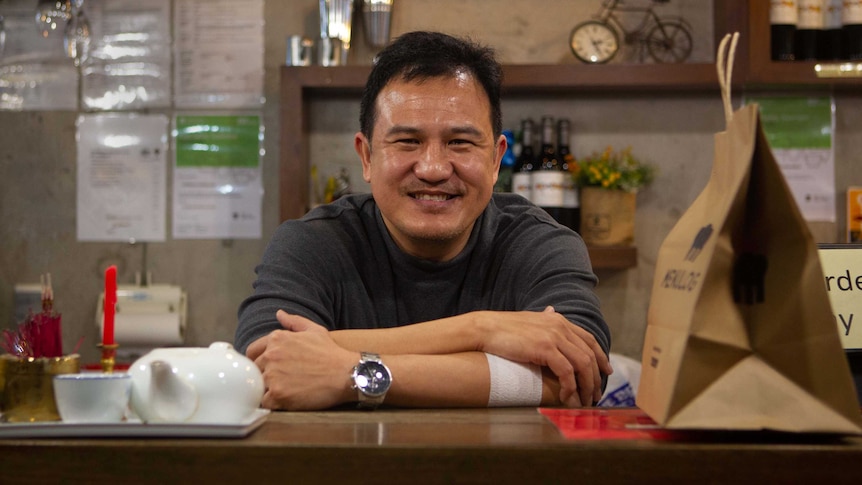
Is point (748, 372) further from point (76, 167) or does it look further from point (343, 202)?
point (76, 167)

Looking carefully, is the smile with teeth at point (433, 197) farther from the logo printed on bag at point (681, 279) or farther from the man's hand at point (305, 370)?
the logo printed on bag at point (681, 279)

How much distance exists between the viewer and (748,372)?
0.80 metres

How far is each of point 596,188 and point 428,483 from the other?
2.41 m

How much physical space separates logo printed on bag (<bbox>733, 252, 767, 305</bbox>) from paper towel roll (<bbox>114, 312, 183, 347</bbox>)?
270cm

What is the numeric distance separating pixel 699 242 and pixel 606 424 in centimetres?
21

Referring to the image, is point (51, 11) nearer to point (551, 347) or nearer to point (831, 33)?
point (551, 347)

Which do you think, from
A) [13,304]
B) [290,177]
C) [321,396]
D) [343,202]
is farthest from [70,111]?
[321,396]

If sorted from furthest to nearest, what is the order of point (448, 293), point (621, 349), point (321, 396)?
point (621, 349), point (448, 293), point (321, 396)

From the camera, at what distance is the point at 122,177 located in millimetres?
3387

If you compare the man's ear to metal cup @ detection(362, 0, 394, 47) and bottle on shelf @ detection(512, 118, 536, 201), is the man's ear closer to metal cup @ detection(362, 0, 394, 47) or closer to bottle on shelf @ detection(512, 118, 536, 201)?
bottle on shelf @ detection(512, 118, 536, 201)

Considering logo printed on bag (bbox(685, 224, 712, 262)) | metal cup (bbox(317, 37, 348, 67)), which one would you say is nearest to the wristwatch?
logo printed on bag (bbox(685, 224, 712, 262))

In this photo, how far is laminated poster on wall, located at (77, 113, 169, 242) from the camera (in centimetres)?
338

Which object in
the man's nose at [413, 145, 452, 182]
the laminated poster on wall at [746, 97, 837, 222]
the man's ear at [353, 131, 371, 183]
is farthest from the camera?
the laminated poster on wall at [746, 97, 837, 222]

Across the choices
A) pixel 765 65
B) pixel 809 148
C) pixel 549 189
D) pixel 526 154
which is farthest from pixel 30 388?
pixel 809 148
